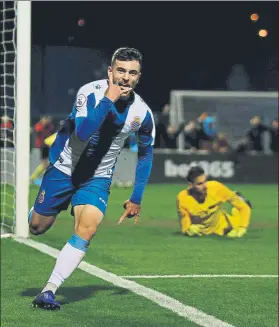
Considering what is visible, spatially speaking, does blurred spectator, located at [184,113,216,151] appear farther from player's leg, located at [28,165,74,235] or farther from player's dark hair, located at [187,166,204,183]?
player's leg, located at [28,165,74,235]

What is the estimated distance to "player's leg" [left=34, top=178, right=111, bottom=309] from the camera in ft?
27.7

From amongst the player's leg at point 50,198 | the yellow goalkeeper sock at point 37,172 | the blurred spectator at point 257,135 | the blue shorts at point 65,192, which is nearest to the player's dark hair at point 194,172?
the player's leg at point 50,198

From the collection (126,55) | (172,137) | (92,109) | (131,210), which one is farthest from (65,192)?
(172,137)

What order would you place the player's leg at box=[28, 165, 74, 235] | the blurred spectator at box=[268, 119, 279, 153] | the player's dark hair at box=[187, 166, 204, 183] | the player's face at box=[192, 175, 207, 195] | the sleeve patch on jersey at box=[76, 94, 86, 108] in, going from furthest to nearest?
the blurred spectator at box=[268, 119, 279, 153], the player's face at box=[192, 175, 207, 195], the player's dark hair at box=[187, 166, 204, 183], the player's leg at box=[28, 165, 74, 235], the sleeve patch on jersey at box=[76, 94, 86, 108]

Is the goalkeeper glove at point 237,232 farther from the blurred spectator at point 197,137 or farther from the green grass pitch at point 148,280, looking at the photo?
the blurred spectator at point 197,137

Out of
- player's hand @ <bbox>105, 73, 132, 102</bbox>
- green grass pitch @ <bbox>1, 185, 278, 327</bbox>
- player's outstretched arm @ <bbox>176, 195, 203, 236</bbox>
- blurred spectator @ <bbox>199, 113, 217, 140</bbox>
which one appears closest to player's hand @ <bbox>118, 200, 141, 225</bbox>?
green grass pitch @ <bbox>1, 185, 278, 327</bbox>

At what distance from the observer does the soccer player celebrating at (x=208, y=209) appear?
1566cm

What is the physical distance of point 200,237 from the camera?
16250 millimetres

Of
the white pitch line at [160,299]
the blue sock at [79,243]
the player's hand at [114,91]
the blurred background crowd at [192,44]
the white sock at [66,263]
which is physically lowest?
the white pitch line at [160,299]

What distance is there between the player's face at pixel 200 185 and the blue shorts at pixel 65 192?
654 cm

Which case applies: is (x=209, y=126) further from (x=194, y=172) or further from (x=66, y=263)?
(x=66, y=263)

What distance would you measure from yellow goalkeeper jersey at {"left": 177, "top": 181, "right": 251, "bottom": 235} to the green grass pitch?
0.34 meters

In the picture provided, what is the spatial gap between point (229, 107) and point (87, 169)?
28.5 m

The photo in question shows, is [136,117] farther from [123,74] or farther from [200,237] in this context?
[200,237]
